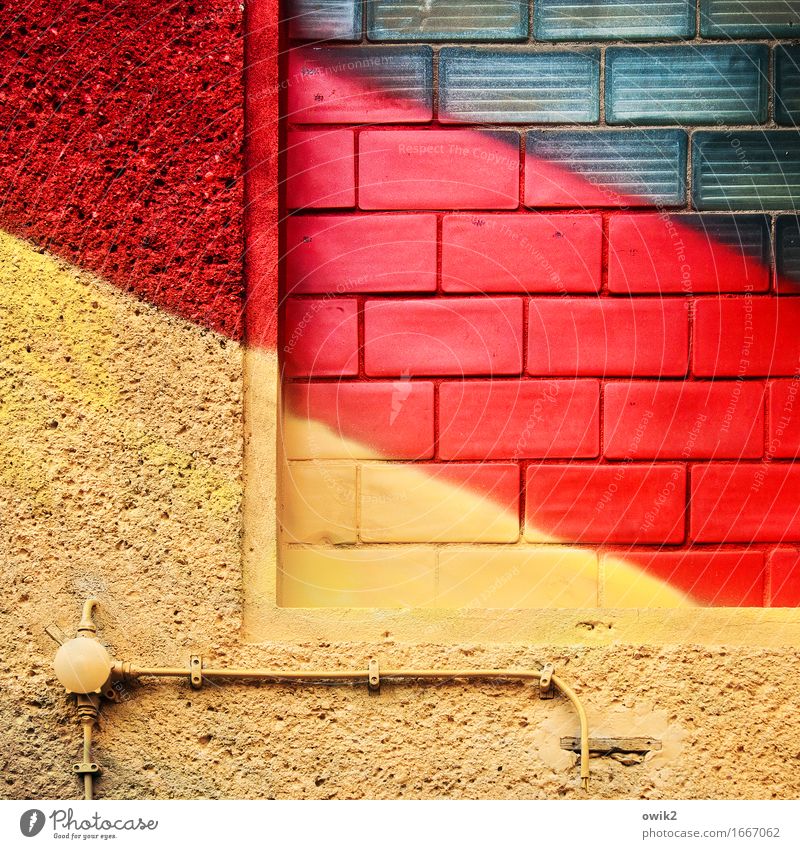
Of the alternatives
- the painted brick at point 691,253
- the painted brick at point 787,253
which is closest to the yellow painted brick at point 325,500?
the painted brick at point 691,253

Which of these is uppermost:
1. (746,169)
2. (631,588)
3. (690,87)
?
(690,87)

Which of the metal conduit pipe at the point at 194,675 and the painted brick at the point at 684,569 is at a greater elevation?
the painted brick at the point at 684,569

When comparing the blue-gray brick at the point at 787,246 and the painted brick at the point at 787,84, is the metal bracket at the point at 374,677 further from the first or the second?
the painted brick at the point at 787,84

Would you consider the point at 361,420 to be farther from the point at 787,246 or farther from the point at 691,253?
the point at 787,246

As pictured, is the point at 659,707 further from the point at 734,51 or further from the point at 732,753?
the point at 734,51

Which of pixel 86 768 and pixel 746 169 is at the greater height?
pixel 746 169

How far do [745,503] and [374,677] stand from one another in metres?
0.94

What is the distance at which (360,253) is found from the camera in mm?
1835

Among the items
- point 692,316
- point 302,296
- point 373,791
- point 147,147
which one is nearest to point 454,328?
point 302,296

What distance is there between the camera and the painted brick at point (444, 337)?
1833 millimetres

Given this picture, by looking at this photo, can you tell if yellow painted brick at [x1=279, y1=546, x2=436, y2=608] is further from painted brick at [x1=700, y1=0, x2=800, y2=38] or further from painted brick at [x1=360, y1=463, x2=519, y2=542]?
painted brick at [x1=700, y1=0, x2=800, y2=38]

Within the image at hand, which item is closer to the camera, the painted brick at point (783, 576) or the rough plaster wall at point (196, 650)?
the rough plaster wall at point (196, 650)

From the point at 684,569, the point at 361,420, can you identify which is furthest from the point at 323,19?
the point at 684,569

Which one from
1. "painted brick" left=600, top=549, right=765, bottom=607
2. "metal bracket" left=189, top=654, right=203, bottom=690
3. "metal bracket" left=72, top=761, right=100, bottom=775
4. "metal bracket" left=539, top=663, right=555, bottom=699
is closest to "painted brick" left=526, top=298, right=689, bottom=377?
"painted brick" left=600, top=549, right=765, bottom=607
